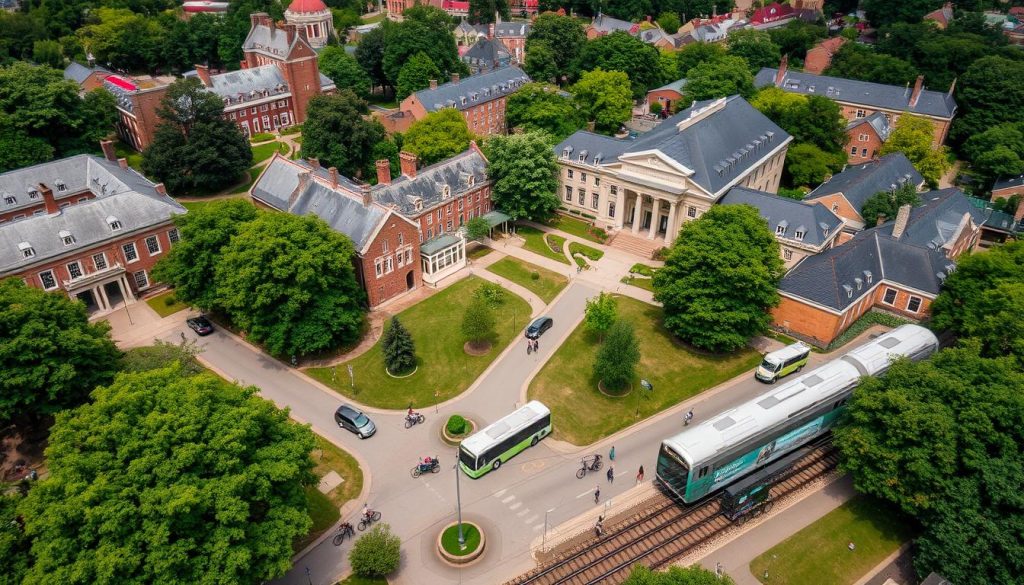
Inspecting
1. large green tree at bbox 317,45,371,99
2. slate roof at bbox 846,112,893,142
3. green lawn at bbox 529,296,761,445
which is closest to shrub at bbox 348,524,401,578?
green lawn at bbox 529,296,761,445

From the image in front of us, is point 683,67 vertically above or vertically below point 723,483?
above

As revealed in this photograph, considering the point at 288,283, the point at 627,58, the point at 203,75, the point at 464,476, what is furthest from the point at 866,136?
the point at 203,75

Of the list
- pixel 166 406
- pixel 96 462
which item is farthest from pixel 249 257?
pixel 96 462

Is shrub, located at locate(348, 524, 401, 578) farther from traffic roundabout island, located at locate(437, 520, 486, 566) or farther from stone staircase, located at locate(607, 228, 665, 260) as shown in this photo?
stone staircase, located at locate(607, 228, 665, 260)

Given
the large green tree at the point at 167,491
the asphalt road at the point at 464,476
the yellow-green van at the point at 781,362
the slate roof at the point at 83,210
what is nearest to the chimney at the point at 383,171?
the slate roof at the point at 83,210

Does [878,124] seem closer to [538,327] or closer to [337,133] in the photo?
[538,327]

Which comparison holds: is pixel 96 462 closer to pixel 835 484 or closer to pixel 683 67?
pixel 835 484
